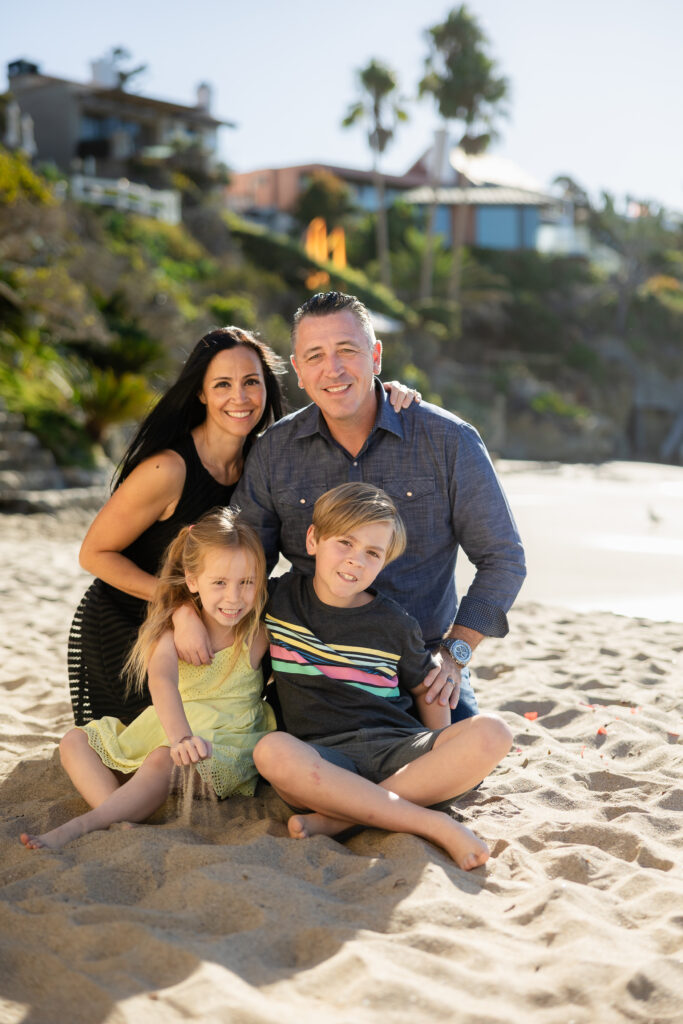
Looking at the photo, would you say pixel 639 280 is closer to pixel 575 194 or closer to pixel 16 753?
pixel 575 194

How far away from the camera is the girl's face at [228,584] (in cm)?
304

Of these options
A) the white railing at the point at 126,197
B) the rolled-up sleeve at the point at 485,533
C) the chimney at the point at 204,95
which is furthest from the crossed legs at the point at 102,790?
the chimney at the point at 204,95

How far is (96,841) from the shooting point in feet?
9.02

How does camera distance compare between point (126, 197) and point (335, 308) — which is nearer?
point (335, 308)

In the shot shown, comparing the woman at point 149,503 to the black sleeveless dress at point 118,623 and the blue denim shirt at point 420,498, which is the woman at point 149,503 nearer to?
the black sleeveless dress at point 118,623

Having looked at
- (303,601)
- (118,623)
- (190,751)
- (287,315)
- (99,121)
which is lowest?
(190,751)

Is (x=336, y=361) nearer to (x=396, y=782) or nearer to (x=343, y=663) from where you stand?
(x=343, y=663)

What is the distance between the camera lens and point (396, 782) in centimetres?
286

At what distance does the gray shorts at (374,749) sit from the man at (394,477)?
41 centimetres

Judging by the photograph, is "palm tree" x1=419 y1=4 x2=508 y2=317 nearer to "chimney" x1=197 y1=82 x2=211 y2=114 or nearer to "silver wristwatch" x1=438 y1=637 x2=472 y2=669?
"chimney" x1=197 y1=82 x2=211 y2=114

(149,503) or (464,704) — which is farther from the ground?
(149,503)

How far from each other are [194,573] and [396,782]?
0.90m

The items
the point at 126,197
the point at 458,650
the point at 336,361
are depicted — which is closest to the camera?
the point at 458,650

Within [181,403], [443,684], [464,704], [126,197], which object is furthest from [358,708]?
[126,197]
